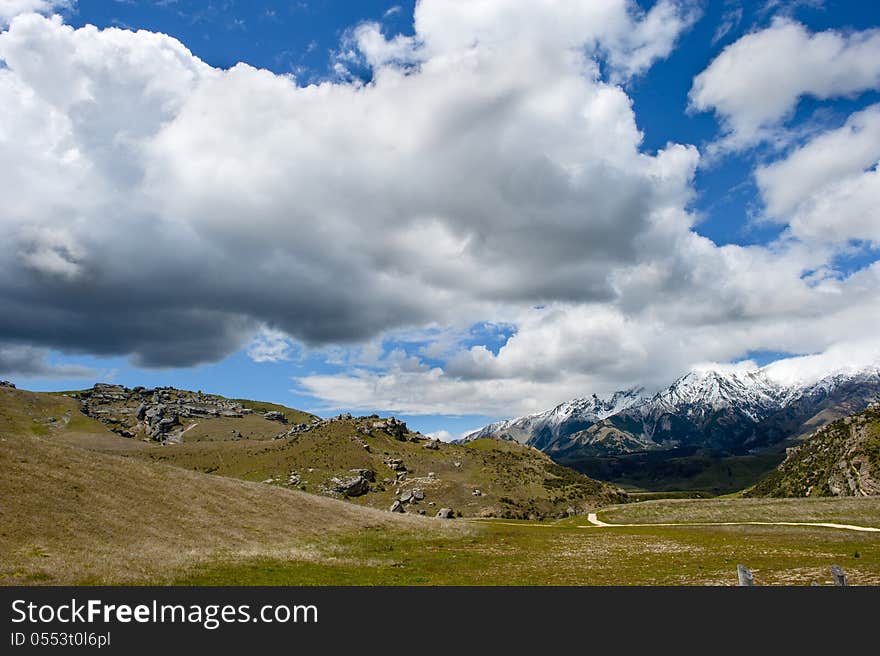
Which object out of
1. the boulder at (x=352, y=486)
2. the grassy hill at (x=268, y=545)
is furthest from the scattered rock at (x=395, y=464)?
the grassy hill at (x=268, y=545)

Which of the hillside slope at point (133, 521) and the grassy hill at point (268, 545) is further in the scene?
the hillside slope at point (133, 521)

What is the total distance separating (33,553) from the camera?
31.0 m

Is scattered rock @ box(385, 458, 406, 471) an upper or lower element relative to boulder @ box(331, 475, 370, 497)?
upper

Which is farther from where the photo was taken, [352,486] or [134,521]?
[352,486]

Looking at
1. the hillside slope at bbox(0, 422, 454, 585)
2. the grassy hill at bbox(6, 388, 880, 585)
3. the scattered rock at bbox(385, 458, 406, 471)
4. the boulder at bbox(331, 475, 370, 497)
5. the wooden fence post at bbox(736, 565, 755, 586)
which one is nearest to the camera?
the wooden fence post at bbox(736, 565, 755, 586)

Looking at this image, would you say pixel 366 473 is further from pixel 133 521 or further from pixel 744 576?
pixel 744 576

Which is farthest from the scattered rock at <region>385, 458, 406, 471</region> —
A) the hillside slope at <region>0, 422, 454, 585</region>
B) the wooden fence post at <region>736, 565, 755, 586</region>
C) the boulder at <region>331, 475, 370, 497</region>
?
the wooden fence post at <region>736, 565, 755, 586</region>

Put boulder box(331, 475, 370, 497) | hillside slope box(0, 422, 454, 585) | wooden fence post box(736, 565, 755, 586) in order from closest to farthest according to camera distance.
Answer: wooden fence post box(736, 565, 755, 586), hillside slope box(0, 422, 454, 585), boulder box(331, 475, 370, 497)

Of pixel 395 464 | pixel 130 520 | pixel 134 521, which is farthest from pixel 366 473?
pixel 130 520

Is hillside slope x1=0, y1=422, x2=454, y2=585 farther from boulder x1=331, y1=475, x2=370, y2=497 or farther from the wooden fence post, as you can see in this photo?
boulder x1=331, y1=475, x2=370, y2=497

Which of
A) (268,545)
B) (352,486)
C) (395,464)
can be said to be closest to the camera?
(268,545)

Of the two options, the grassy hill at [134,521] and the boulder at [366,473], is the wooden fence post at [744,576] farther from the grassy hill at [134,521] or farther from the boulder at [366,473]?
the boulder at [366,473]

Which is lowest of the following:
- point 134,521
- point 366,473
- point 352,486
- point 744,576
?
point 352,486

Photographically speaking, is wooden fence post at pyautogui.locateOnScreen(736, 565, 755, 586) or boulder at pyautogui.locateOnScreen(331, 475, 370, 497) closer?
wooden fence post at pyautogui.locateOnScreen(736, 565, 755, 586)
